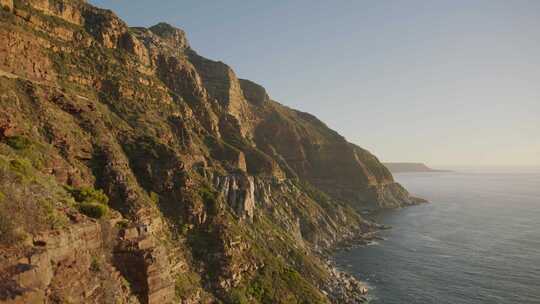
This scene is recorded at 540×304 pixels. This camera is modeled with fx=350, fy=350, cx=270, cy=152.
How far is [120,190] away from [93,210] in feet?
44.1

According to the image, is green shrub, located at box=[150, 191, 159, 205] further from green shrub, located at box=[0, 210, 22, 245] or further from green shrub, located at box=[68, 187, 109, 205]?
green shrub, located at box=[0, 210, 22, 245]

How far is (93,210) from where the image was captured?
39594mm

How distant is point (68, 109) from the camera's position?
61.3 meters

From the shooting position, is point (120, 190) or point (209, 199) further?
point (209, 199)

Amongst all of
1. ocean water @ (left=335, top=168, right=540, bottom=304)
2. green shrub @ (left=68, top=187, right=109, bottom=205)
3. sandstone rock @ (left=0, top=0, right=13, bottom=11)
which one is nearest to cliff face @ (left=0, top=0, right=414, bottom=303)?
green shrub @ (left=68, top=187, right=109, bottom=205)

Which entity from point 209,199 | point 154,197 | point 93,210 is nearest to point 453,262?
point 209,199

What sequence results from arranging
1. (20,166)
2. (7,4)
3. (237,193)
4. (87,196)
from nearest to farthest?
(20,166), (87,196), (7,4), (237,193)

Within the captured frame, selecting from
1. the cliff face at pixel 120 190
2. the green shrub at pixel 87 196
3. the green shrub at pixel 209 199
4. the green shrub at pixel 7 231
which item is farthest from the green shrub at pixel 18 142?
the green shrub at pixel 209 199

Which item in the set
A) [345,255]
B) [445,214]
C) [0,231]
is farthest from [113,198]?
[445,214]

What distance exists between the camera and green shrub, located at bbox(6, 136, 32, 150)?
42375mm

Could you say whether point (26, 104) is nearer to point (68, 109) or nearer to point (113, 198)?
point (68, 109)

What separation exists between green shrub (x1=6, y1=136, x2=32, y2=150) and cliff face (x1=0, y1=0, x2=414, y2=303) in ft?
0.48

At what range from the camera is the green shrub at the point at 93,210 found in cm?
3925

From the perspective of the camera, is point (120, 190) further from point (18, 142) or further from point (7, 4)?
point (7, 4)
